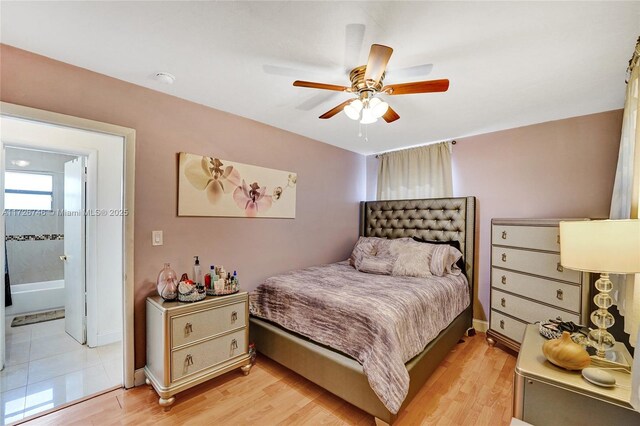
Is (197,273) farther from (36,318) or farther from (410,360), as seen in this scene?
(36,318)

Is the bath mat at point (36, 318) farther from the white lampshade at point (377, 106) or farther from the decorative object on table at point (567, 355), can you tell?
the decorative object on table at point (567, 355)

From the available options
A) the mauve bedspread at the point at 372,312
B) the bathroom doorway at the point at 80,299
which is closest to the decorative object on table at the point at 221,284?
the mauve bedspread at the point at 372,312

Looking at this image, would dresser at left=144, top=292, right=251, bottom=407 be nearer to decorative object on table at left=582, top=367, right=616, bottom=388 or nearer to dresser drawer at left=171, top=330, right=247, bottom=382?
dresser drawer at left=171, top=330, right=247, bottom=382

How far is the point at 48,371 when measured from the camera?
2285 mm

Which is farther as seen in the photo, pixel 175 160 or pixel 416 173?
pixel 416 173

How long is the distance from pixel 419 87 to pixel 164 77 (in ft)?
5.74

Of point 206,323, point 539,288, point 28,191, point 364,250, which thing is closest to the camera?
point 206,323

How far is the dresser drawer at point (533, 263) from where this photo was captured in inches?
88.6

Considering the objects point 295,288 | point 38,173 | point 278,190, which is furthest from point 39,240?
point 295,288

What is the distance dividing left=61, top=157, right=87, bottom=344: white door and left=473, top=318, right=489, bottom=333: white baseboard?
13.8 ft

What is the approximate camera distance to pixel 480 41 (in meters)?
1.52

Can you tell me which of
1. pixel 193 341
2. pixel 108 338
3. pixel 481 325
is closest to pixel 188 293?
pixel 193 341

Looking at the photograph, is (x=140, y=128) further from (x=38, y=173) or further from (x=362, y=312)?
(x=38, y=173)

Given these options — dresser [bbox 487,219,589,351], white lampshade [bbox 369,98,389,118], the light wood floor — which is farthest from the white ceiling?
the light wood floor
